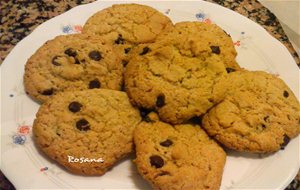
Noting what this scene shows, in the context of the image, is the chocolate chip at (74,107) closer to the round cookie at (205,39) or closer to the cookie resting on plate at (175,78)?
the cookie resting on plate at (175,78)

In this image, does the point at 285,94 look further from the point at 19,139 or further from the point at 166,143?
the point at 19,139

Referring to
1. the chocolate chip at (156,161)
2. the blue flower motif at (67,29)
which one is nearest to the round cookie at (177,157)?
the chocolate chip at (156,161)

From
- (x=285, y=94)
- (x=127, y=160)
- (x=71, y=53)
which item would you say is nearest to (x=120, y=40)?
(x=71, y=53)

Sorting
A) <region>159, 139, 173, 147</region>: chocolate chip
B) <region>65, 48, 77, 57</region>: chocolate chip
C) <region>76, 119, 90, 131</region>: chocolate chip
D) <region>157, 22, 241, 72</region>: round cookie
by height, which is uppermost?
<region>157, 22, 241, 72</region>: round cookie

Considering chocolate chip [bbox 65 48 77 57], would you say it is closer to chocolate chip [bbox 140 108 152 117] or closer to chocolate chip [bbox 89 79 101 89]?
chocolate chip [bbox 89 79 101 89]

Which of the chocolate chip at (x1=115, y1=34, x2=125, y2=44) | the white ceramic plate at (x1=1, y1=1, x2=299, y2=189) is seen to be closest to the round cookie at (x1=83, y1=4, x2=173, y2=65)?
the chocolate chip at (x1=115, y1=34, x2=125, y2=44)
